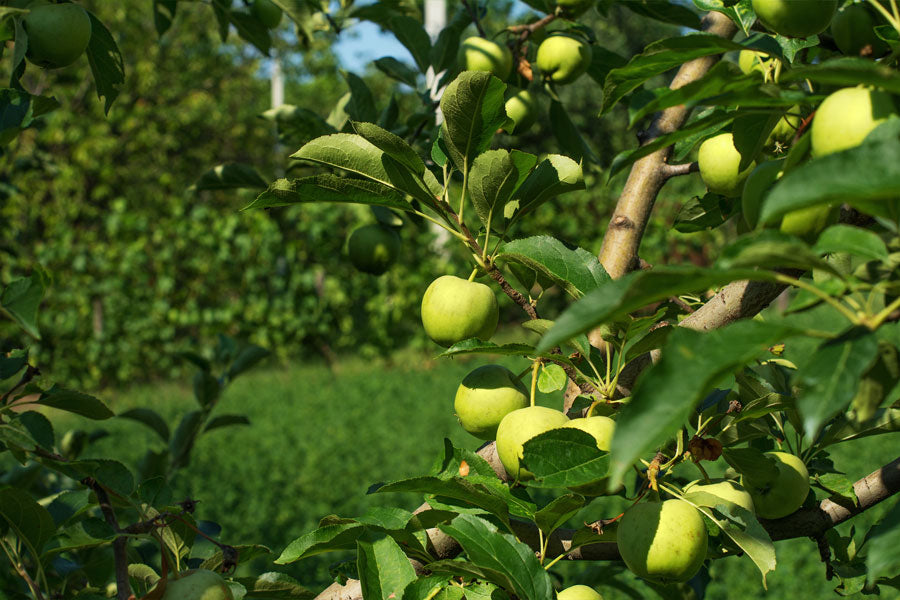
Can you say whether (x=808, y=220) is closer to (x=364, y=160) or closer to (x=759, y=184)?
(x=759, y=184)

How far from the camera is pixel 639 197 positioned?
1.17 m

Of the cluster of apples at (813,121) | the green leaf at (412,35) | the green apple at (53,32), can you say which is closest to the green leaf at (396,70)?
the green leaf at (412,35)

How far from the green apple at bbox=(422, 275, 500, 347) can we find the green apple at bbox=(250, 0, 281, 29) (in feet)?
3.18

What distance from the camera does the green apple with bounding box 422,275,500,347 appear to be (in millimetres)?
912

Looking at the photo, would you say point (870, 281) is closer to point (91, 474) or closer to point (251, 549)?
point (251, 549)

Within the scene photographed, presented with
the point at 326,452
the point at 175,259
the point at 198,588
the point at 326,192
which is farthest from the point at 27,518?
the point at 175,259

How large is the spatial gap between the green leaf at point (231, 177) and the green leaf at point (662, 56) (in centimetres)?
94

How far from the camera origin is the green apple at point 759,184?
0.64 m

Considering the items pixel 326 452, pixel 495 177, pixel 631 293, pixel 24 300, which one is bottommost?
pixel 326 452

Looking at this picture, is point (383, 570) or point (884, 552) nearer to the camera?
point (884, 552)

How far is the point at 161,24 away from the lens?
166 cm

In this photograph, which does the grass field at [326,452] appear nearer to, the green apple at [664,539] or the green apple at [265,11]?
the green apple at [265,11]

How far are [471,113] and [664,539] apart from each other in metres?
0.47

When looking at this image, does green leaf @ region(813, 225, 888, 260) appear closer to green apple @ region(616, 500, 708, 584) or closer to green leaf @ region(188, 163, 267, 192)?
green apple @ region(616, 500, 708, 584)
